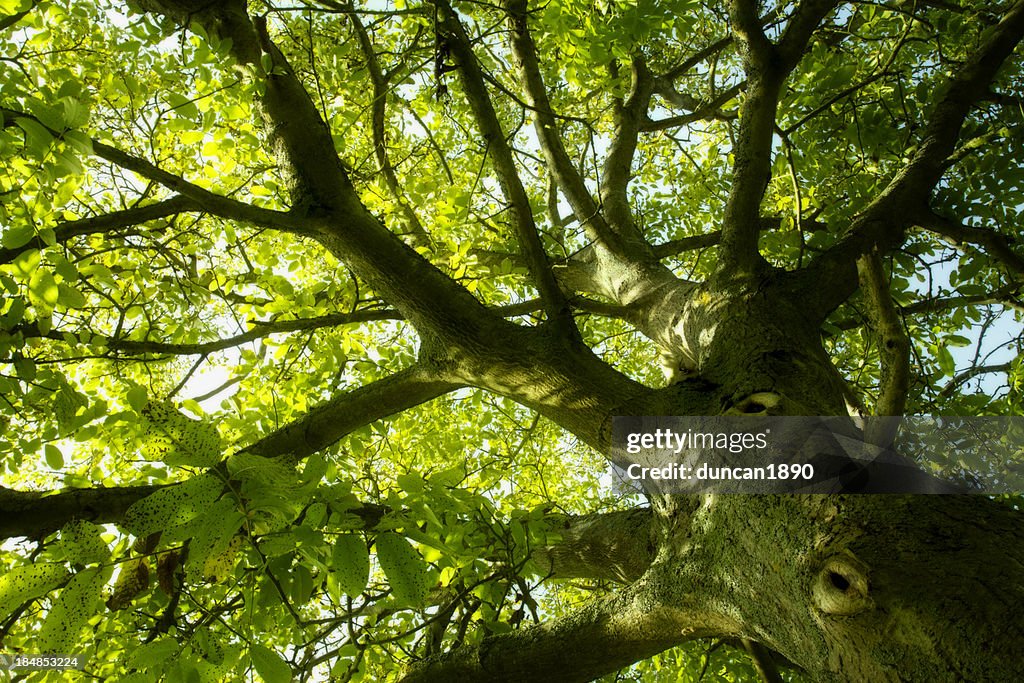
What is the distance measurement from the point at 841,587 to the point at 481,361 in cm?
174

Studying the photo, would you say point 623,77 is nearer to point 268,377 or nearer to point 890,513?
point 268,377

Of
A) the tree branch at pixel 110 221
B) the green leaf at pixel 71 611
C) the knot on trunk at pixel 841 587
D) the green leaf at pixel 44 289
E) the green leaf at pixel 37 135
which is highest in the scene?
the tree branch at pixel 110 221

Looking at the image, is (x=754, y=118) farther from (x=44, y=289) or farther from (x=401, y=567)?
(x=44, y=289)

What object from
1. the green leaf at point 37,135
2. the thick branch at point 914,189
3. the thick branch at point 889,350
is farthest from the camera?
the thick branch at point 914,189

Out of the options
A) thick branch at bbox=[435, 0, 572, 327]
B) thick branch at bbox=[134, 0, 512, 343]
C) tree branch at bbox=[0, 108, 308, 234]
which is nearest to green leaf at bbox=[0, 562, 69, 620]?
tree branch at bbox=[0, 108, 308, 234]

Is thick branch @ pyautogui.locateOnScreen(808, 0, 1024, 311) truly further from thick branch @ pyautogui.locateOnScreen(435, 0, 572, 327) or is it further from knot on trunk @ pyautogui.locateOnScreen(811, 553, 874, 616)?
knot on trunk @ pyautogui.locateOnScreen(811, 553, 874, 616)

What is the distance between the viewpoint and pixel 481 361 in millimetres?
2857

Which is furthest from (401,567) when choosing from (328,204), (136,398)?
(328,204)

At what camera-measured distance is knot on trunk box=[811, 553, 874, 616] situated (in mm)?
1428

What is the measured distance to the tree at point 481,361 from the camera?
4.43ft

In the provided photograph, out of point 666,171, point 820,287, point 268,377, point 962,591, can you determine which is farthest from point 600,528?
point 666,171

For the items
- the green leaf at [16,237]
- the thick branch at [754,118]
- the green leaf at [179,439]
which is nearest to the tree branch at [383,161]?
the thick branch at [754,118]

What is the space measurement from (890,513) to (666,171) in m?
6.53

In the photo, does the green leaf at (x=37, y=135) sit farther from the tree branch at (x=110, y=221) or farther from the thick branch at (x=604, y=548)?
the thick branch at (x=604, y=548)
